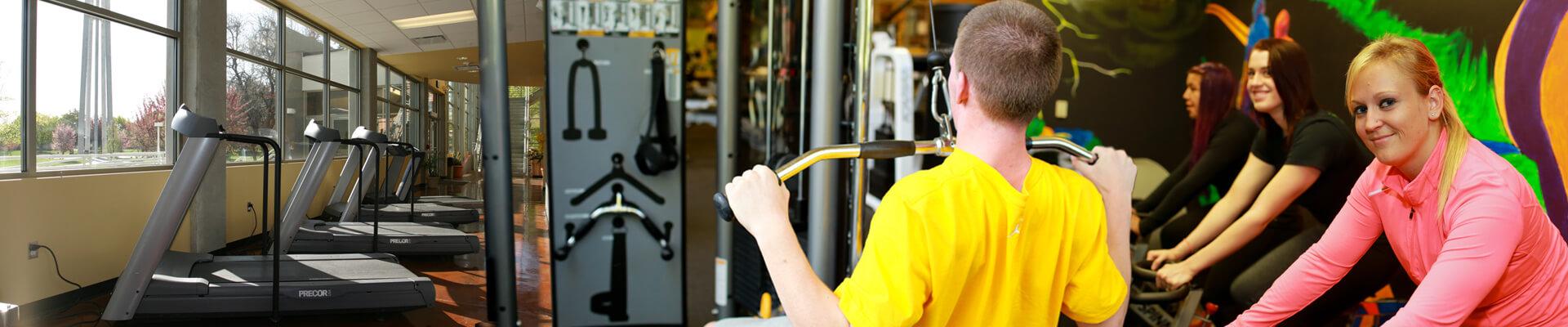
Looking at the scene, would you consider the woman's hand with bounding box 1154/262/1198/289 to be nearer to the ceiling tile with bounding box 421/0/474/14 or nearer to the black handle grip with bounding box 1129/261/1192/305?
the black handle grip with bounding box 1129/261/1192/305

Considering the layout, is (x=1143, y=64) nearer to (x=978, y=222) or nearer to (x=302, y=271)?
(x=978, y=222)

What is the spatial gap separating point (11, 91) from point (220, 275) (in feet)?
1.95

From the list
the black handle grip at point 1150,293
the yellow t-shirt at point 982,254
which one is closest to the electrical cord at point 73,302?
the yellow t-shirt at point 982,254

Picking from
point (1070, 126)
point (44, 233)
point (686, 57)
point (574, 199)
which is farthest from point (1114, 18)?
point (44, 233)

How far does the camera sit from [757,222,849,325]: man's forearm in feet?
3.94

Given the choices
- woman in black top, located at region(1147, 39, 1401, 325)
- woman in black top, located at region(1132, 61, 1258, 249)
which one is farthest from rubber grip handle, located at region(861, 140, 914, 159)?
woman in black top, located at region(1132, 61, 1258, 249)

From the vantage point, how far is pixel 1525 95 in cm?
153

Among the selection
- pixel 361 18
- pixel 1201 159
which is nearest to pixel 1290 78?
pixel 1201 159

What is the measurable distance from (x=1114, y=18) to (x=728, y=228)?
152cm

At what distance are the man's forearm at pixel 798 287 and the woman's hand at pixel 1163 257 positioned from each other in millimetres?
1795

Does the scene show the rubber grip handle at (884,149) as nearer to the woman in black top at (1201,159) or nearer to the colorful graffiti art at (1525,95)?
the colorful graffiti art at (1525,95)

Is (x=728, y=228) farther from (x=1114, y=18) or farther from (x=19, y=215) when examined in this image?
(x=19, y=215)

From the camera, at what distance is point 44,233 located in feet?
5.19

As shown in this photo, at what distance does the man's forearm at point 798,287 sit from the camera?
1.20 meters
